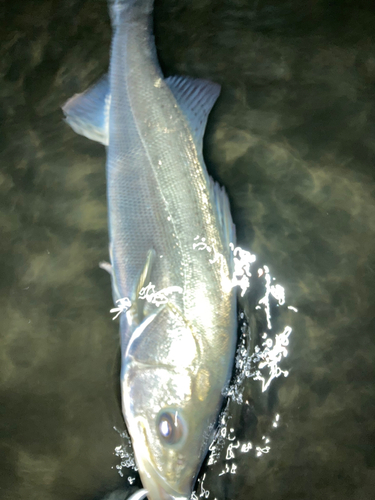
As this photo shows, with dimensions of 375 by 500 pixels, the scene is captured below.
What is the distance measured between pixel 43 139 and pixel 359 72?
2029 millimetres

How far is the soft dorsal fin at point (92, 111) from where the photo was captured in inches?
85.0

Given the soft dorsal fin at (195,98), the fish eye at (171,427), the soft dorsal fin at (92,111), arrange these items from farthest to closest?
the soft dorsal fin at (92,111) < the soft dorsal fin at (195,98) < the fish eye at (171,427)

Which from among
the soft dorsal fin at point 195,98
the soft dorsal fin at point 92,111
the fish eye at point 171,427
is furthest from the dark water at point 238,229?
the fish eye at point 171,427

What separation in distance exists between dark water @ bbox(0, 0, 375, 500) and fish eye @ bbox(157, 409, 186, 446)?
18.0 inches

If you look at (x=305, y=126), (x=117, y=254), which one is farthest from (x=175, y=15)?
(x=117, y=254)

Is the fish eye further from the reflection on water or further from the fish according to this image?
the reflection on water

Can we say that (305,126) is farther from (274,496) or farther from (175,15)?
(274,496)

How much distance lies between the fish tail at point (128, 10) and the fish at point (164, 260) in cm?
1

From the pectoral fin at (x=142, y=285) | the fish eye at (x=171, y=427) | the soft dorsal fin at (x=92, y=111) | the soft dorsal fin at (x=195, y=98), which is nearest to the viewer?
the fish eye at (x=171, y=427)

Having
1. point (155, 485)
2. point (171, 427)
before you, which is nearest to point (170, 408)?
point (171, 427)

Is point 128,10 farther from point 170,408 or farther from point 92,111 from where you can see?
point 170,408

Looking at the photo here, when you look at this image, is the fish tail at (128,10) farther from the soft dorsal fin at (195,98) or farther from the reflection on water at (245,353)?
the reflection on water at (245,353)

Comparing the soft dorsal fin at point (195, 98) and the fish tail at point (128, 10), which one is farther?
the fish tail at point (128, 10)

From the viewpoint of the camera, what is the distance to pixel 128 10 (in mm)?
2193
